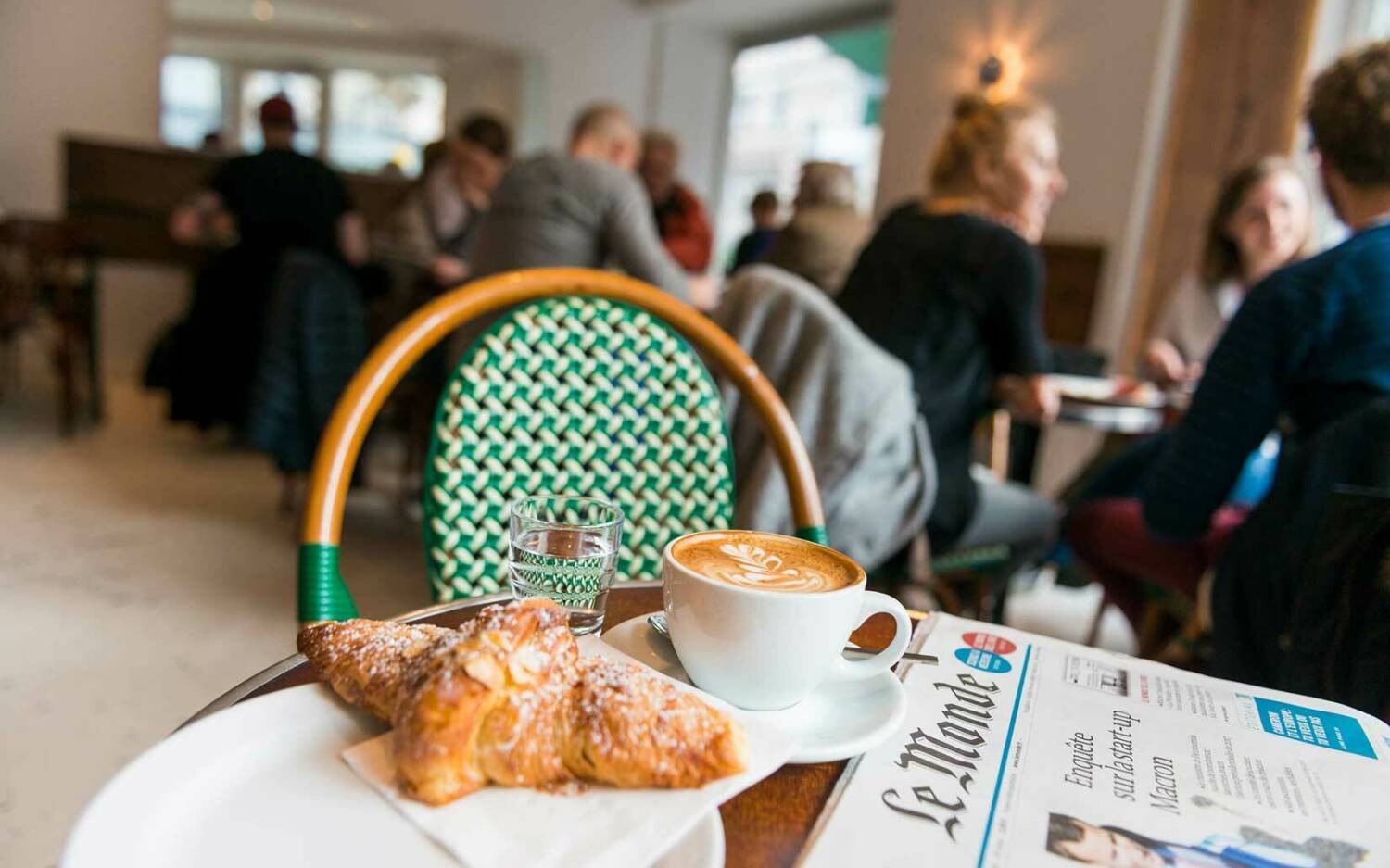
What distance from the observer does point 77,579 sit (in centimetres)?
242

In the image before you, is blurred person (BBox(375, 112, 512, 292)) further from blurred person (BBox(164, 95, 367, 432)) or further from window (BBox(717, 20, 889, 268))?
window (BBox(717, 20, 889, 268))

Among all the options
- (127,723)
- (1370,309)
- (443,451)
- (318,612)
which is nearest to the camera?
(318,612)

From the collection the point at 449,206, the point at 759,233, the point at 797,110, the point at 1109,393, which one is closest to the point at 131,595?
the point at 449,206

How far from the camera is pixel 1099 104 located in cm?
420

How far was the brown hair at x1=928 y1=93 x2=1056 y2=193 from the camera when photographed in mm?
1952

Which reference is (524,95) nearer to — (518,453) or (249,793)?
Answer: (518,453)

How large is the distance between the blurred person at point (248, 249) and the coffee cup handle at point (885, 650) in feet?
10.9

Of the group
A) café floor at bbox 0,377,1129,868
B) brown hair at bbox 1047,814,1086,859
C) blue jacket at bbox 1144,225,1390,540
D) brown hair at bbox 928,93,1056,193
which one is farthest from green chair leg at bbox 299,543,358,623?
brown hair at bbox 928,93,1056,193

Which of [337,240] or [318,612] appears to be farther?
[337,240]

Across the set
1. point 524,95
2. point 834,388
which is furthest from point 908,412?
point 524,95

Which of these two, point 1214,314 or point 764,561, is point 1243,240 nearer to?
point 1214,314

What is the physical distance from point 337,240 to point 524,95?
4.04 metres

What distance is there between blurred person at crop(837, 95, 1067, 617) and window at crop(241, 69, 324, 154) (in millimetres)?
6456

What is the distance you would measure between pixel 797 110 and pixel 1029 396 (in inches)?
236
